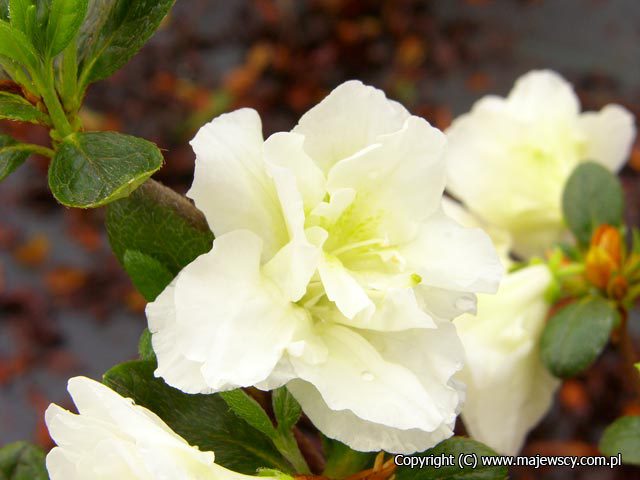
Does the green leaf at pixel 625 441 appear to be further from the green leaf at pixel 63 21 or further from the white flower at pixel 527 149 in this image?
the green leaf at pixel 63 21

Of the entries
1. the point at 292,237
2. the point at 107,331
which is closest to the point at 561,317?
the point at 292,237

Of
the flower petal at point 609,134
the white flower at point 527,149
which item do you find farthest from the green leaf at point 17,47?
the flower petal at point 609,134

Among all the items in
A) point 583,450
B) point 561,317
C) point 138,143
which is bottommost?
point 583,450

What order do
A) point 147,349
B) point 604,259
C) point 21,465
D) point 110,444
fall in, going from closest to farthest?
point 110,444
point 147,349
point 21,465
point 604,259

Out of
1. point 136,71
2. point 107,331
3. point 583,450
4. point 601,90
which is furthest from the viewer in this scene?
point 136,71

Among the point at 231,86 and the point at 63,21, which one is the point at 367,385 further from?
the point at 231,86

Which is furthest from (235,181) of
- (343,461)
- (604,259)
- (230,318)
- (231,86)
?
(231,86)

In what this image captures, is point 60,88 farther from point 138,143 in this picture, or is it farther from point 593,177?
point 593,177
